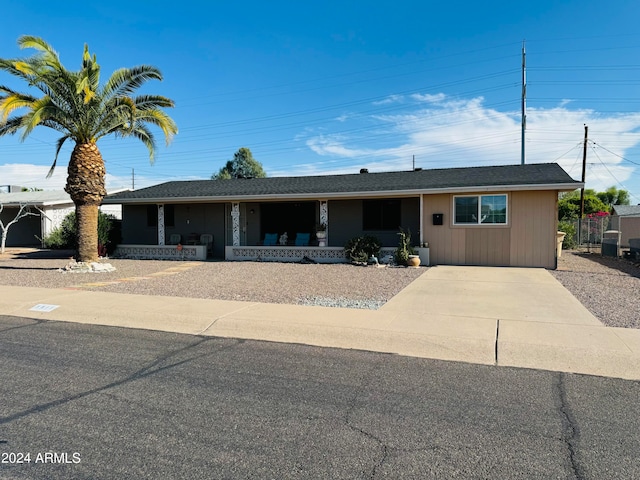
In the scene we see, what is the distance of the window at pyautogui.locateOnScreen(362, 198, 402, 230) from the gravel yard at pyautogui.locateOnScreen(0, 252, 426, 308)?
2792 mm

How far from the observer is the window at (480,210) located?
587 inches

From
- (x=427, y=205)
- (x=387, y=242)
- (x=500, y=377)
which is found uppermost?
(x=427, y=205)

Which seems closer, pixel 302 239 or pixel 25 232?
pixel 302 239

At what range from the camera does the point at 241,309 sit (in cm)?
829

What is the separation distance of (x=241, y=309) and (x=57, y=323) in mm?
3049

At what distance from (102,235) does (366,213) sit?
1134cm

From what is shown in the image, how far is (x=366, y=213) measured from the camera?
17.8 m

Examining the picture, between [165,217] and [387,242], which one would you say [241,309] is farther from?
[165,217]

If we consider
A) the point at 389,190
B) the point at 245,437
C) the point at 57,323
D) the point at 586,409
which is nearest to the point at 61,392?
the point at 245,437

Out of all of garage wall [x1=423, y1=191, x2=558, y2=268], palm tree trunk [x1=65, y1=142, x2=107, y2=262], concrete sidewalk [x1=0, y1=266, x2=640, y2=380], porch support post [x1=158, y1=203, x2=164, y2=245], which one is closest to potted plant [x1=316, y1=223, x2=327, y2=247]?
garage wall [x1=423, y1=191, x2=558, y2=268]

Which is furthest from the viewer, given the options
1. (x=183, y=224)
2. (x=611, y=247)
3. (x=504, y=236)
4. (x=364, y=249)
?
(x=183, y=224)

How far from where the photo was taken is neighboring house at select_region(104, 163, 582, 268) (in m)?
14.7

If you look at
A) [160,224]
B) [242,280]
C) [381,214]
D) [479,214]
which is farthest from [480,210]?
[160,224]

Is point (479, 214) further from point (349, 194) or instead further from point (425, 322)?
point (425, 322)
